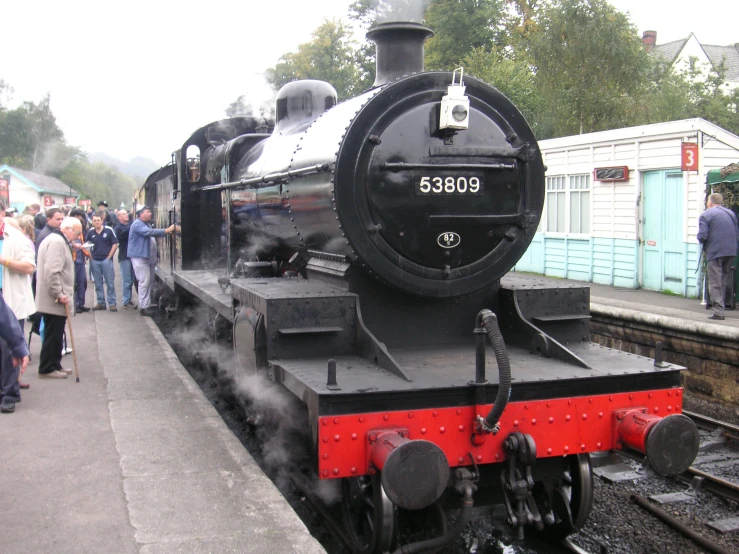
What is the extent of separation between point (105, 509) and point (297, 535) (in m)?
1.00

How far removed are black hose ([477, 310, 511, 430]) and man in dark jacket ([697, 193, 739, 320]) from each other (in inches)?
250

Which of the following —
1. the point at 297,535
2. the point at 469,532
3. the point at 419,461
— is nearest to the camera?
the point at 419,461

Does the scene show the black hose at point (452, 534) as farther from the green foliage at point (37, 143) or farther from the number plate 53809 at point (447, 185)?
the green foliage at point (37, 143)

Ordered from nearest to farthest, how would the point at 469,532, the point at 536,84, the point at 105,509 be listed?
the point at 105,509, the point at 469,532, the point at 536,84

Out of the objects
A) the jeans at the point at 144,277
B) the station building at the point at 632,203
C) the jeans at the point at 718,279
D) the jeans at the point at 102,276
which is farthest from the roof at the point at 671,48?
the jeans at the point at 102,276

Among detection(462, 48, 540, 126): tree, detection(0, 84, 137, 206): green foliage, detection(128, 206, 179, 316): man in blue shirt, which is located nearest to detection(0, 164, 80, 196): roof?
detection(0, 84, 137, 206): green foliage

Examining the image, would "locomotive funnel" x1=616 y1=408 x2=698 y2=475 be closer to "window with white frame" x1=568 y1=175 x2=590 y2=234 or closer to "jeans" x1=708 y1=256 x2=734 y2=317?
"jeans" x1=708 y1=256 x2=734 y2=317

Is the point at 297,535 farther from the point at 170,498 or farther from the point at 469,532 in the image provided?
the point at 469,532

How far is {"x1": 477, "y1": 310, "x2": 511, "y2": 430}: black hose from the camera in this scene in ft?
9.77

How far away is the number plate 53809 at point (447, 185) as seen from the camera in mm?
3732

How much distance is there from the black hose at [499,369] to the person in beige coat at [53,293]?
4249 millimetres

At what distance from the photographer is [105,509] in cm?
346

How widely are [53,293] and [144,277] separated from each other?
4235mm

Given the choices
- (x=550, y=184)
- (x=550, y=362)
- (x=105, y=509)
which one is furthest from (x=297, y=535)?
(x=550, y=184)
